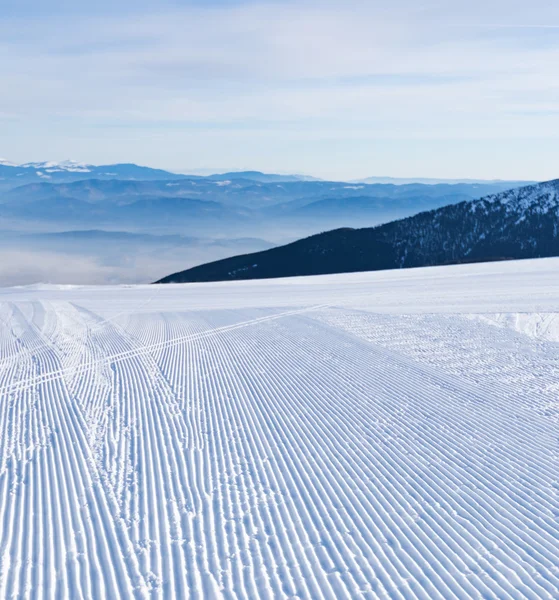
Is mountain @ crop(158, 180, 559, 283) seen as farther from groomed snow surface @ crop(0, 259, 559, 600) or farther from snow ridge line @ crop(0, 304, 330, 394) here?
groomed snow surface @ crop(0, 259, 559, 600)

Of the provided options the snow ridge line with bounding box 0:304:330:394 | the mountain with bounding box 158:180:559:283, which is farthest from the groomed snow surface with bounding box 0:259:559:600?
the mountain with bounding box 158:180:559:283

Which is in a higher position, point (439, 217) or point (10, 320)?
point (439, 217)

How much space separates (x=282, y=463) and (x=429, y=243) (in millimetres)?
82078

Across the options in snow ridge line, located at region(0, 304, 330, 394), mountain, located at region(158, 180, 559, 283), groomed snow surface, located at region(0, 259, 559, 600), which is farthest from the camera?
mountain, located at region(158, 180, 559, 283)

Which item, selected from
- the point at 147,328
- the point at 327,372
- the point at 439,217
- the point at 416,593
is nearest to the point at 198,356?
the point at 327,372

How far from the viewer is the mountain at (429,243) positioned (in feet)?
278

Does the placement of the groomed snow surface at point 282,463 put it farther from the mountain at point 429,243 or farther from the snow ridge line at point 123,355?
the mountain at point 429,243

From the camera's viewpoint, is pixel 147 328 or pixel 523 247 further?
pixel 523 247

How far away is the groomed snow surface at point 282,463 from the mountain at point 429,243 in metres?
61.8

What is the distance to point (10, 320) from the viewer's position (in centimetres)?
2772

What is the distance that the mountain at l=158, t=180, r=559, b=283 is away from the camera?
84.9 metres

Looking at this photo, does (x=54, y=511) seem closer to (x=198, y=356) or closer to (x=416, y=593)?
(x=416, y=593)

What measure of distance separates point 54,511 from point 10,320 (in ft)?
66.2

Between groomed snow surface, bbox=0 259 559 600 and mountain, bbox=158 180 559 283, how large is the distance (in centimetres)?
6180
